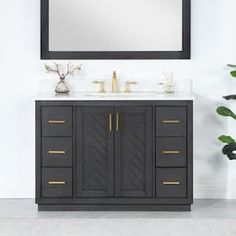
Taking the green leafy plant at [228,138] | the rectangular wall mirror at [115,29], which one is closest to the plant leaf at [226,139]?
the green leafy plant at [228,138]

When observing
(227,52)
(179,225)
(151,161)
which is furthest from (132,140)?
(227,52)

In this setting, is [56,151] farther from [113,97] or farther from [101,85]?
[101,85]

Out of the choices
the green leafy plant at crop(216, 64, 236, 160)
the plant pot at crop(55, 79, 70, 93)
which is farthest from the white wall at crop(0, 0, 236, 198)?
the green leafy plant at crop(216, 64, 236, 160)

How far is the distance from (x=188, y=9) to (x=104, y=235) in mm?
1909

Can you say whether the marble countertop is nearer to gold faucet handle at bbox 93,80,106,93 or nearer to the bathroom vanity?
the bathroom vanity

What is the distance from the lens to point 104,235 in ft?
16.0

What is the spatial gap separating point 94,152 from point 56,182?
36 cm

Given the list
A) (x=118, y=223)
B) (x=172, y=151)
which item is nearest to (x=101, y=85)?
(x=172, y=151)

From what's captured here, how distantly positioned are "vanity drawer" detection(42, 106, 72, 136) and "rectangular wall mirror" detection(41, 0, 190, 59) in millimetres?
594

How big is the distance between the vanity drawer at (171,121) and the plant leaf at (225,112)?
355 mm

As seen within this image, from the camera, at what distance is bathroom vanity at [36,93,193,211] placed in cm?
528

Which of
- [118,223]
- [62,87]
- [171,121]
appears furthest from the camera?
[62,87]

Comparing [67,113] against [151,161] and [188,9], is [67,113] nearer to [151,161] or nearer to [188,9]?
A: [151,161]

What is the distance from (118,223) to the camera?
16.6 feet
